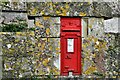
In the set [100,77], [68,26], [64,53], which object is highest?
[68,26]

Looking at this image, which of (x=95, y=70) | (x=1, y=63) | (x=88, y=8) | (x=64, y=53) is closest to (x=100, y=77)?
(x=95, y=70)

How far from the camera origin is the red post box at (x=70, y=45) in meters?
3.90

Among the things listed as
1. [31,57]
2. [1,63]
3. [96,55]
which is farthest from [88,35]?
[1,63]

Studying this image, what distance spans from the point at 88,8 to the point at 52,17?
356 mm

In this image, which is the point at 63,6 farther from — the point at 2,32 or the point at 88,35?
the point at 2,32

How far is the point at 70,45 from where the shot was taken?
155 inches

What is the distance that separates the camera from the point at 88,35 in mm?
3928

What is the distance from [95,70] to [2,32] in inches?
37.7

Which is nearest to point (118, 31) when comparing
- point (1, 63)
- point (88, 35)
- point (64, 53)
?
point (88, 35)

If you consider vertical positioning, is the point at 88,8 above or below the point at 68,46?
above

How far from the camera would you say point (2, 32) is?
384cm

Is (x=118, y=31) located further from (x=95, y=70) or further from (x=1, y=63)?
(x=1, y=63)

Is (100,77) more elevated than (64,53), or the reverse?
(64,53)

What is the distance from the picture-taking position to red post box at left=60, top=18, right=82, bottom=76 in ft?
12.8
